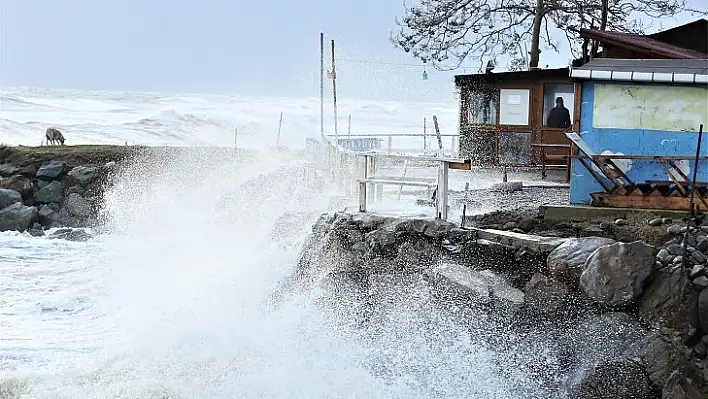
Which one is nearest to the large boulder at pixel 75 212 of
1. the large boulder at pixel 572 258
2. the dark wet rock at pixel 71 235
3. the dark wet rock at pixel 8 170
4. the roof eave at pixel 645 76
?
the dark wet rock at pixel 71 235

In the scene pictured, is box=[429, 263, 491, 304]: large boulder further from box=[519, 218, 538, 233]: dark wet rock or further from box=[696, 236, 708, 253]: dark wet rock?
box=[696, 236, 708, 253]: dark wet rock

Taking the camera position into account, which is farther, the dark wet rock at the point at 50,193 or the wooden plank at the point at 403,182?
the dark wet rock at the point at 50,193

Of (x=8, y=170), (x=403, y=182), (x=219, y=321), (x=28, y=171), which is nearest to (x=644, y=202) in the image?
(x=403, y=182)

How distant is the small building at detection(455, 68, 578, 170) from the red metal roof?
2721 millimetres

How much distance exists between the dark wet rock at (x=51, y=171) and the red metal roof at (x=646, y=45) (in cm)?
1337

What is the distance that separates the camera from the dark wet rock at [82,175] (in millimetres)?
20422

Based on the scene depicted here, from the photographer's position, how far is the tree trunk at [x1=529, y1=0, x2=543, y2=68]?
20.5 metres

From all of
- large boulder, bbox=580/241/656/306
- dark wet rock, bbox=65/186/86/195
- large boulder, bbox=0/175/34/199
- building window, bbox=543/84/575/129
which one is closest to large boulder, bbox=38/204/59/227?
dark wet rock, bbox=65/186/86/195

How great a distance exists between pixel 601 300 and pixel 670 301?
628 mm

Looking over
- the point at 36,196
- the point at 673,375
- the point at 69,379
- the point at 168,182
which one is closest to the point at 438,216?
the point at 673,375

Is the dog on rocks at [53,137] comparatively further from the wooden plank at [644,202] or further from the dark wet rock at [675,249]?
the dark wet rock at [675,249]

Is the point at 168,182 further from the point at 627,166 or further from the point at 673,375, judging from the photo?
the point at 673,375

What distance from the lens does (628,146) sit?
1088 centimetres

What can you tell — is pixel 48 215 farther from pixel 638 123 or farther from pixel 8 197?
pixel 638 123
